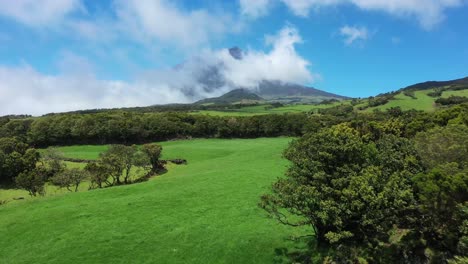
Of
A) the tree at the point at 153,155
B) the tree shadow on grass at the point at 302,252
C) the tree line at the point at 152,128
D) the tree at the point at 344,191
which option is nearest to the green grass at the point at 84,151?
the tree line at the point at 152,128

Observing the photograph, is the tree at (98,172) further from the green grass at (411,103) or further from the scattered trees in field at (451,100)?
the scattered trees in field at (451,100)

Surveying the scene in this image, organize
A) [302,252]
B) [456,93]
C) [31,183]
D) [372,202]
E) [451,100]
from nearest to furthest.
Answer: [372,202]
[302,252]
[31,183]
[451,100]
[456,93]

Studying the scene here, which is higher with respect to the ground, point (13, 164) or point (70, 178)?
point (13, 164)

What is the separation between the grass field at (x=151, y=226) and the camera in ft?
104

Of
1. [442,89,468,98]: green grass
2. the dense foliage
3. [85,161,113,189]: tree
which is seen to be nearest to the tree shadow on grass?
the dense foliage

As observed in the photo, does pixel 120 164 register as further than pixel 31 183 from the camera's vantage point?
Yes

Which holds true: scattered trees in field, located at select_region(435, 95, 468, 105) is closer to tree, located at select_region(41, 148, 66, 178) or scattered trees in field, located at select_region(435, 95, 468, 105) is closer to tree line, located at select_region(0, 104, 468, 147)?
tree line, located at select_region(0, 104, 468, 147)

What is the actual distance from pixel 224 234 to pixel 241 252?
133 inches

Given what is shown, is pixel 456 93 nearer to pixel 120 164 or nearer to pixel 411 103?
pixel 411 103

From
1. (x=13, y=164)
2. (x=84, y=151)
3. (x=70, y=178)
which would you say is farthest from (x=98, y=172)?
(x=84, y=151)

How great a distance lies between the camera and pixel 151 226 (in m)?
36.9

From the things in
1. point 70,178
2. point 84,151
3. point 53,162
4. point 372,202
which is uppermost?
point 372,202

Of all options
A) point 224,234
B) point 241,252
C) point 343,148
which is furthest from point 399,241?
point 224,234

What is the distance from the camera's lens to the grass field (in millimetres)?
31594
